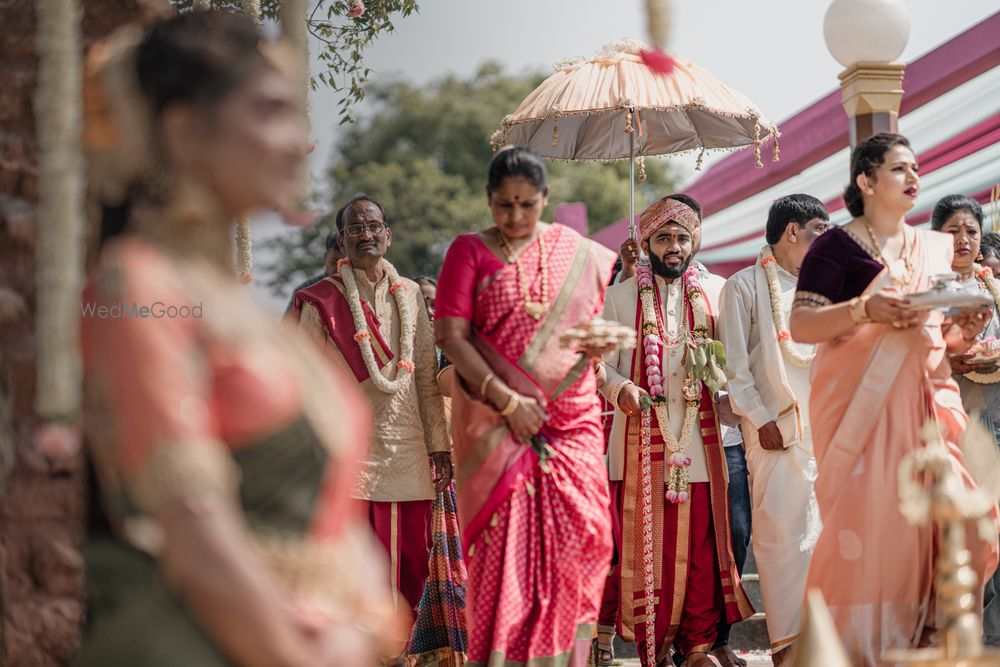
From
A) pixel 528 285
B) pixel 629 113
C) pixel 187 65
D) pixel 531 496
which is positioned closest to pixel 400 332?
pixel 629 113

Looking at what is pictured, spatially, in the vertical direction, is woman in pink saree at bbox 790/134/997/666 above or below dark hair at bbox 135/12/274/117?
below

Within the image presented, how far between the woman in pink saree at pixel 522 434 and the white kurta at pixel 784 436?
73.6 inches

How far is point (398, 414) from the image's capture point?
6.58m

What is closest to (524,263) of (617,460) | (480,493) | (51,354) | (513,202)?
(513,202)

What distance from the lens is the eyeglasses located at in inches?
263

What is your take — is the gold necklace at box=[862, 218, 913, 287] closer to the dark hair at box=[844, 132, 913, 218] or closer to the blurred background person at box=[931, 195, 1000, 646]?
the dark hair at box=[844, 132, 913, 218]

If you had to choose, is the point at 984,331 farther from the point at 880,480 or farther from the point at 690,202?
the point at 880,480

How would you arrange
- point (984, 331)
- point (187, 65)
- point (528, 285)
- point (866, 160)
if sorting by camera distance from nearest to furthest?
point (187, 65)
point (528, 285)
point (866, 160)
point (984, 331)

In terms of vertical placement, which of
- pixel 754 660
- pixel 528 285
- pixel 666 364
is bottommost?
pixel 754 660

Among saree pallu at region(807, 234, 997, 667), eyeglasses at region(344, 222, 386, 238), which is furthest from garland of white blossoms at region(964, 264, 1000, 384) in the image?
eyeglasses at region(344, 222, 386, 238)

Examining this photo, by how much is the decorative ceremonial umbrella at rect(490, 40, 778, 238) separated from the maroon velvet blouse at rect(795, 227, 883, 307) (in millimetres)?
1873

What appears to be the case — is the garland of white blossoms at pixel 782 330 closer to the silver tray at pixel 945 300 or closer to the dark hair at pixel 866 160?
the dark hair at pixel 866 160

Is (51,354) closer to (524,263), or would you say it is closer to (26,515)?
(26,515)

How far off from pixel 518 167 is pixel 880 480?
5.77 feet
